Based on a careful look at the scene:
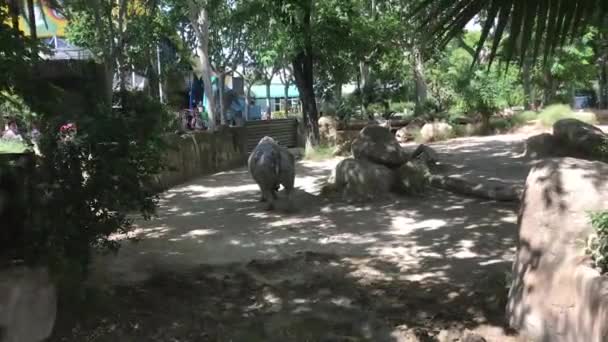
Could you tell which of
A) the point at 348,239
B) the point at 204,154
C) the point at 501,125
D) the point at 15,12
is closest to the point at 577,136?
the point at 348,239

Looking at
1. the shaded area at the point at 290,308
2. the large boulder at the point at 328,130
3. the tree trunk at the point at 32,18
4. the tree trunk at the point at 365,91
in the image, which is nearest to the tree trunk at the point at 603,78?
the tree trunk at the point at 365,91

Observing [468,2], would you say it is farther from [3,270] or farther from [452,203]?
[452,203]

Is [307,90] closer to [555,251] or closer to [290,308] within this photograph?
[290,308]

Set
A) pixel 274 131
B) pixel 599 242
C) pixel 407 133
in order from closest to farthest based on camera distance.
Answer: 1. pixel 599 242
2. pixel 274 131
3. pixel 407 133

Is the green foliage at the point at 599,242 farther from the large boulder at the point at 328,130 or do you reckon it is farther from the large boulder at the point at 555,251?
the large boulder at the point at 328,130

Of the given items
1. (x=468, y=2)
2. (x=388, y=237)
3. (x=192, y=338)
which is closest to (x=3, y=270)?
(x=192, y=338)

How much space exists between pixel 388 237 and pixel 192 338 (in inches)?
128

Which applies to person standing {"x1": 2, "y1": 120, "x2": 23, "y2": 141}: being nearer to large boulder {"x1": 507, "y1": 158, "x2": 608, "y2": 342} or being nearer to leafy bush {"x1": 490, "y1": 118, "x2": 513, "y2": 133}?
large boulder {"x1": 507, "y1": 158, "x2": 608, "y2": 342}

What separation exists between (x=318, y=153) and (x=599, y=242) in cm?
1198

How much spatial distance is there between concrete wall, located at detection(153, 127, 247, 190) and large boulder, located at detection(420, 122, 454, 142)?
5381mm

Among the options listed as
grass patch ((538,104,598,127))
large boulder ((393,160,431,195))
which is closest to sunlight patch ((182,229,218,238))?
large boulder ((393,160,431,195))

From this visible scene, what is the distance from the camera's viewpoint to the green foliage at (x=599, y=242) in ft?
11.5

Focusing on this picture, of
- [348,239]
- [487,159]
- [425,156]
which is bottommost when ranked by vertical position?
[348,239]

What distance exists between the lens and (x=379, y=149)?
9.91 m
